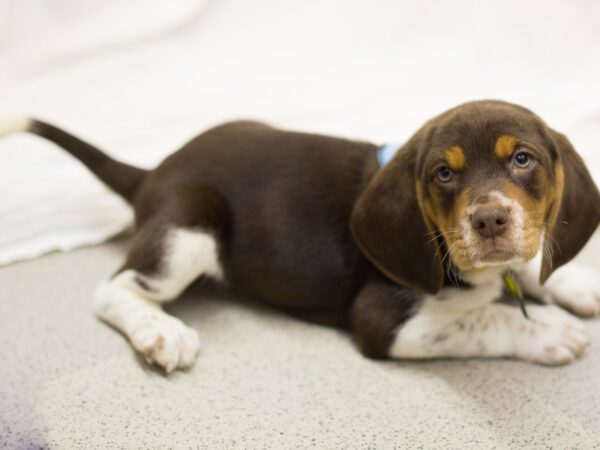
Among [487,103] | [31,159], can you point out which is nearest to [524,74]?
[487,103]

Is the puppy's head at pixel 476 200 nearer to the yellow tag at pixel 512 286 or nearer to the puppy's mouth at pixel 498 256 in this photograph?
the puppy's mouth at pixel 498 256

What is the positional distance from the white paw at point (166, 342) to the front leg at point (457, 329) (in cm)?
68

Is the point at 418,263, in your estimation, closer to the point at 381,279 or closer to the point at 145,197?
the point at 381,279

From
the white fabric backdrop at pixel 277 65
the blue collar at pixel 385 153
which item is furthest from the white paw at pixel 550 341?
the white fabric backdrop at pixel 277 65

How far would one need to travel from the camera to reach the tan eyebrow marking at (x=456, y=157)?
8.93ft

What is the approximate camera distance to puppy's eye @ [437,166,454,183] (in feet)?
9.04

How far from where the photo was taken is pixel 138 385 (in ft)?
9.76

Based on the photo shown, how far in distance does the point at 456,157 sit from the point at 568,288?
0.99m

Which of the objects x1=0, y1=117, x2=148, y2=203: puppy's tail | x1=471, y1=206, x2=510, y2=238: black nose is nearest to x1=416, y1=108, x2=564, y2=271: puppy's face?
x1=471, y1=206, x2=510, y2=238: black nose

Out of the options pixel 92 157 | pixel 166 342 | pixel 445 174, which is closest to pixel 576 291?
pixel 445 174

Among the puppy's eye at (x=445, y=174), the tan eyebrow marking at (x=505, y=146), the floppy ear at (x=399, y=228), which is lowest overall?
the floppy ear at (x=399, y=228)

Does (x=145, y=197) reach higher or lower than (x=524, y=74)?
lower

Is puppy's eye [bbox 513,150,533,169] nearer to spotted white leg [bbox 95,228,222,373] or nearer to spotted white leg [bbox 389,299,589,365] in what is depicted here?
spotted white leg [bbox 389,299,589,365]

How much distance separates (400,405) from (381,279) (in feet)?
1.78
